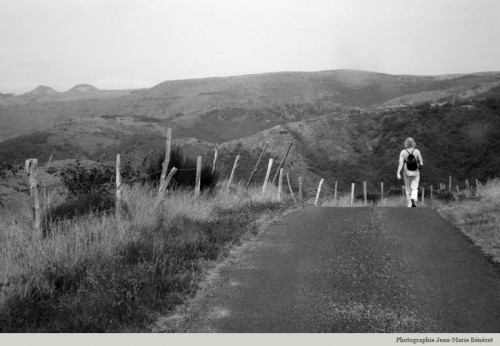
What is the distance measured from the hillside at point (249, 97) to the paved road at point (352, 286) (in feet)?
267

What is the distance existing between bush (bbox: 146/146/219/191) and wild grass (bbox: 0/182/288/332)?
391 cm

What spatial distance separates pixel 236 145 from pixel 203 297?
51108 millimetres

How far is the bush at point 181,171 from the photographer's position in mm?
14141

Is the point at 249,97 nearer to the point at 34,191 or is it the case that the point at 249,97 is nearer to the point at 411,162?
the point at 411,162

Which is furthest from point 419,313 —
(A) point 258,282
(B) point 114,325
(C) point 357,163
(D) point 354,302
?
(C) point 357,163

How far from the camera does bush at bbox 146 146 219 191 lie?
557 inches

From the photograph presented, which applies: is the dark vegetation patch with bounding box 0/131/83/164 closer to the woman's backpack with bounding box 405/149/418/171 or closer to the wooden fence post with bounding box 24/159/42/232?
the woman's backpack with bounding box 405/149/418/171

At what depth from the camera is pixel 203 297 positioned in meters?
6.04

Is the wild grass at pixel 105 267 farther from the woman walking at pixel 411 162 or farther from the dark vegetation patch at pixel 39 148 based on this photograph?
the dark vegetation patch at pixel 39 148

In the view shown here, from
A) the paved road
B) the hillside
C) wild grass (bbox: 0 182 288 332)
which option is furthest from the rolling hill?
the paved road

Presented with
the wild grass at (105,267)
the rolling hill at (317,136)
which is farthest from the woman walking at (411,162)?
the rolling hill at (317,136)

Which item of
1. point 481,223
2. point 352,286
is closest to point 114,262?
point 352,286

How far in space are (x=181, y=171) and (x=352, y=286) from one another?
8.97 metres

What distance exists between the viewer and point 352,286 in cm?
629
